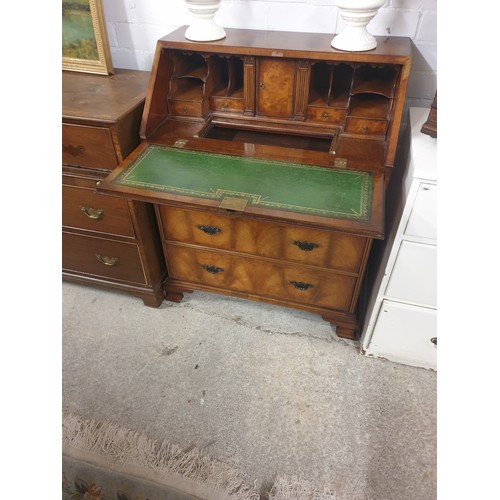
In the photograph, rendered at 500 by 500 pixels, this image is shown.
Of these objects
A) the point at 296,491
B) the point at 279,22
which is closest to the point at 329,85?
the point at 279,22

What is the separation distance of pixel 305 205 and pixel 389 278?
1.49 ft

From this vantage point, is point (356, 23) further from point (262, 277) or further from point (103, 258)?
point (103, 258)

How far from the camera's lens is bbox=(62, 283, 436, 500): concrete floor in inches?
50.7

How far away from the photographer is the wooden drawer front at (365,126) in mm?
1315

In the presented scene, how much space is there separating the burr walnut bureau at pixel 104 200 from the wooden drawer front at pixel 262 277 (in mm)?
150

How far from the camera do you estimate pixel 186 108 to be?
1.46 meters

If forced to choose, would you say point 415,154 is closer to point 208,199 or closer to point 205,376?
point 208,199

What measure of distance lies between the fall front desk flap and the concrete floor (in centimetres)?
76

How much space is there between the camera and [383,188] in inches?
45.4

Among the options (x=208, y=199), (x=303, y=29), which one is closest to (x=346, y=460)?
(x=208, y=199)

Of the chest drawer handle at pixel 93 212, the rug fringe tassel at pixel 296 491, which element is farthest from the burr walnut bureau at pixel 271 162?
the rug fringe tassel at pixel 296 491

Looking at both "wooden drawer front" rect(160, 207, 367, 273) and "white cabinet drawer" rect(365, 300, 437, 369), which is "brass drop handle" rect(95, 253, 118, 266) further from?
"white cabinet drawer" rect(365, 300, 437, 369)

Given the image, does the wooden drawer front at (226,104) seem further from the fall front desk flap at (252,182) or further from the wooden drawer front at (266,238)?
the wooden drawer front at (266,238)

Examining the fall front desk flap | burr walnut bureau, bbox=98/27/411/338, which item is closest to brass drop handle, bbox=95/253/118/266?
burr walnut bureau, bbox=98/27/411/338
